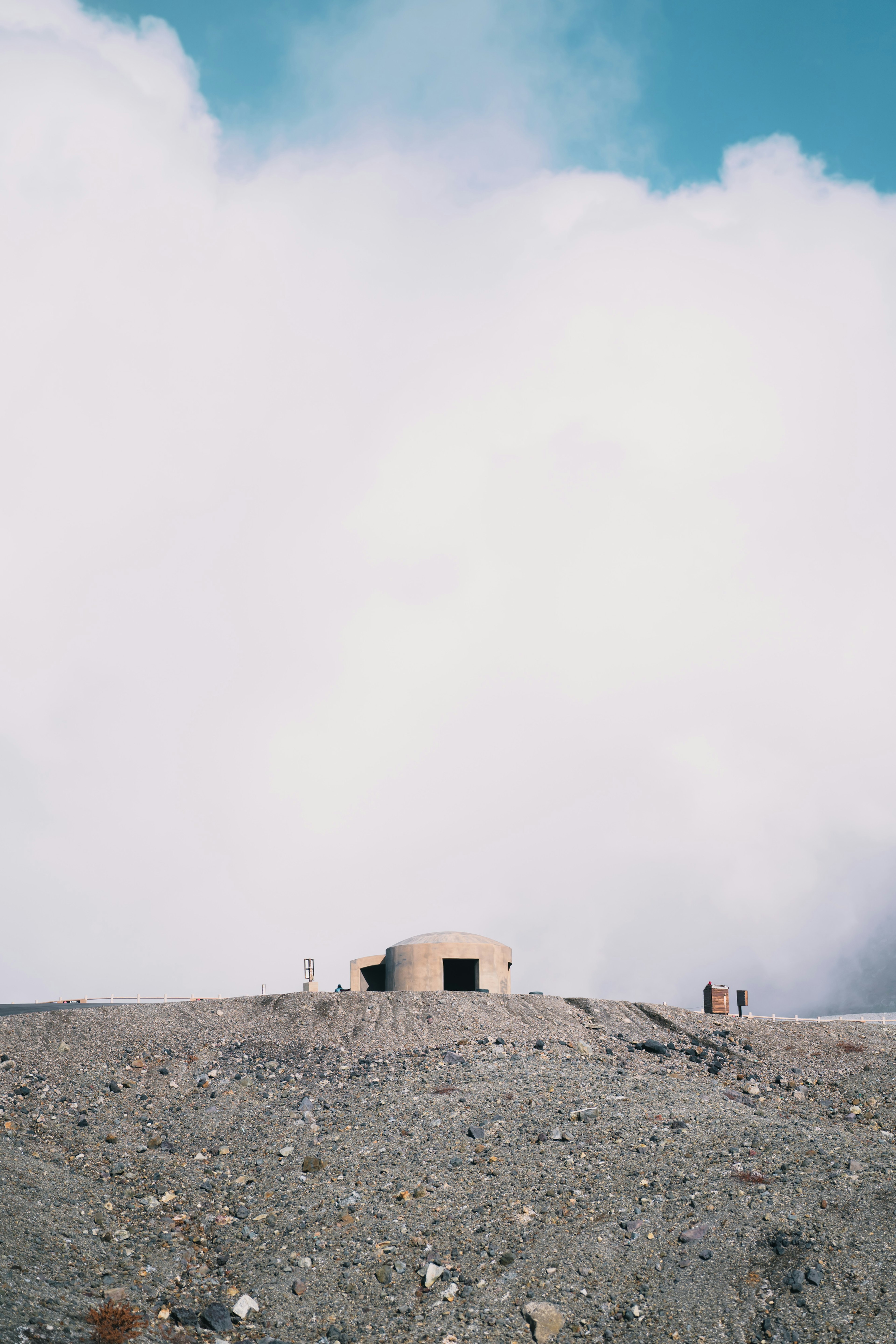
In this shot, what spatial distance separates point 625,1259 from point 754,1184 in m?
3.39

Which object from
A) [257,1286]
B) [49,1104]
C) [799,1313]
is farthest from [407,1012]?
[799,1313]

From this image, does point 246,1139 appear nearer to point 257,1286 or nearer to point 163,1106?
point 163,1106

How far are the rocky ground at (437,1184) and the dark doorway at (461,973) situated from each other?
28.2 feet

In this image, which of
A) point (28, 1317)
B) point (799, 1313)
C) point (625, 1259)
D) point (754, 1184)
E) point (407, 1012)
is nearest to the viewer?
point (28, 1317)

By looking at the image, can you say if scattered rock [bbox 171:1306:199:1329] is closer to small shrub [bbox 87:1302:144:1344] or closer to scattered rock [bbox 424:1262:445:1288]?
A: small shrub [bbox 87:1302:144:1344]

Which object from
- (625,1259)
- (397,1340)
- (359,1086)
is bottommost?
(397,1340)

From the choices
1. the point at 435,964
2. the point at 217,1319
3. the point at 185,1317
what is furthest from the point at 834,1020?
the point at 185,1317

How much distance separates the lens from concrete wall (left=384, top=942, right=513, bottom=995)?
36.7 metres

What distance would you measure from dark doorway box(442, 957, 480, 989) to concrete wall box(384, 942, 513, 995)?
111 mm

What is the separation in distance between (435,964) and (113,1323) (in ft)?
81.9

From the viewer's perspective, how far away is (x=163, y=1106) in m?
22.2

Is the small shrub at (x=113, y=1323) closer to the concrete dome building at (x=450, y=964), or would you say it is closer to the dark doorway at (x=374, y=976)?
the concrete dome building at (x=450, y=964)

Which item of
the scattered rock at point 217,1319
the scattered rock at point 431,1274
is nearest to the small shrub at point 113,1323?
the scattered rock at point 217,1319

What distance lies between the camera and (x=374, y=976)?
136ft
